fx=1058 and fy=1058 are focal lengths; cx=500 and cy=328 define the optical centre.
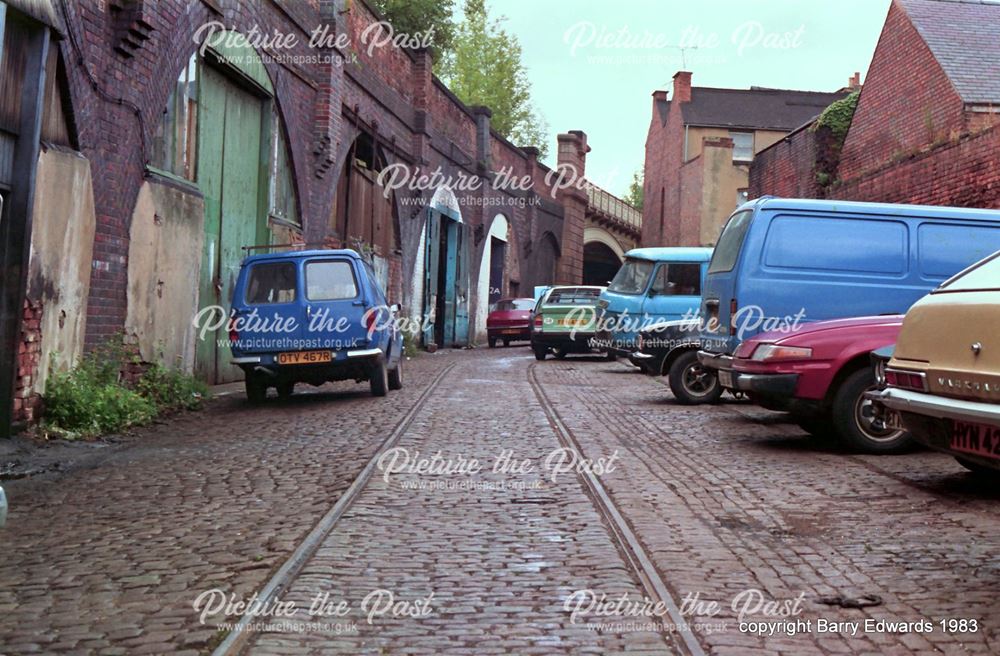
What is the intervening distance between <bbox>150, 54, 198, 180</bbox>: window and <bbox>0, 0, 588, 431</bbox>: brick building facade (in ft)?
0.11

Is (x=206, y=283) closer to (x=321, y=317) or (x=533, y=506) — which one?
(x=321, y=317)

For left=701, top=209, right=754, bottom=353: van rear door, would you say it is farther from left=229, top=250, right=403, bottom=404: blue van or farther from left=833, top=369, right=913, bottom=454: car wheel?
left=229, top=250, right=403, bottom=404: blue van

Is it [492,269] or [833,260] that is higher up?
[492,269]

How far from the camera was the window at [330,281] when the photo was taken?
41.5 ft

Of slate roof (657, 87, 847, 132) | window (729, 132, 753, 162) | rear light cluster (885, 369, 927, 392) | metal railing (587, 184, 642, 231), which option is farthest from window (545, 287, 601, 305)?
window (729, 132, 753, 162)

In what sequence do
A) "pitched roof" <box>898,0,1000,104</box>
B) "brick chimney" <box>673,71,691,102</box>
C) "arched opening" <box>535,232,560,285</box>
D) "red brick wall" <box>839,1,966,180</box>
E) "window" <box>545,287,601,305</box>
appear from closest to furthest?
"pitched roof" <box>898,0,1000,104</box> → "red brick wall" <box>839,1,966,180</box> → "window" <box>545,287,601,305</box> → "arched opening" <box>535,232,560,285</box> → "brick chimney" <box>673,71,691,102</box>

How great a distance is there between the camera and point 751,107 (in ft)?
173

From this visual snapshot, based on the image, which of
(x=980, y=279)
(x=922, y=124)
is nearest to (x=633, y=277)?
(x=922, y=124)

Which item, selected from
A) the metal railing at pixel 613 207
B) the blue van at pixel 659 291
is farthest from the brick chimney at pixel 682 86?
the blue van at pixel 659 291

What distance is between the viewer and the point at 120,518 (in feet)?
20.3

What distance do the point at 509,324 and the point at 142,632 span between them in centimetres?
2714

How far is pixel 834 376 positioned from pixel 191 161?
9.03 metres

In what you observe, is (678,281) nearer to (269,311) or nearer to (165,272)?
(269,311)

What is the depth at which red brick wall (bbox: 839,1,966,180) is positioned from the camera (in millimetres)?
18047
